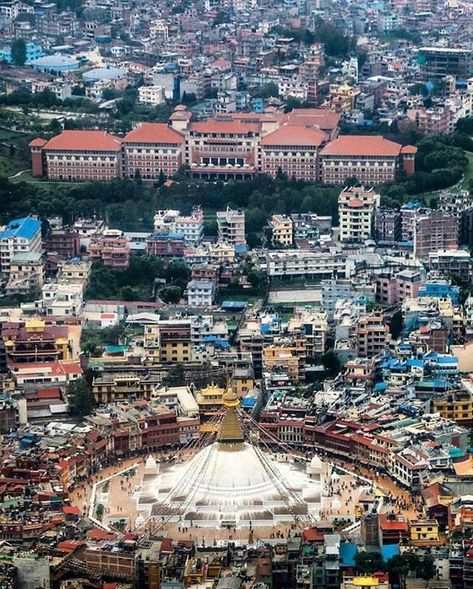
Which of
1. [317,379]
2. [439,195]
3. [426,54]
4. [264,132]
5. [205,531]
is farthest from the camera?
[426,54]

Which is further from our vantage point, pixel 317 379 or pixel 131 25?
pixel 131 25

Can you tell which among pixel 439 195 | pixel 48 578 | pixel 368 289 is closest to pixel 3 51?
pixel 439 195

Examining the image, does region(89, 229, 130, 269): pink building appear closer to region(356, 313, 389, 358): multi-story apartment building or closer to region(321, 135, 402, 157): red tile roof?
region(356, 313, 389, 358): multi-story apartment building

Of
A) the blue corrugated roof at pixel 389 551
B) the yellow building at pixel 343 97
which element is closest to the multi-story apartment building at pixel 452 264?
the yellow building at pixel 343 97

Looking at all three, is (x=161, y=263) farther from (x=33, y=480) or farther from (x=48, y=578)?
(x=48, y=578)

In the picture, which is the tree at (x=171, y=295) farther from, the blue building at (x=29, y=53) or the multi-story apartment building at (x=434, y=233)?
the blue building at (x=29, y=53)

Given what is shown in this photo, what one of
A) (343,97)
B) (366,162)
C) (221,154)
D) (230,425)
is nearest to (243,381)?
(230,425)
